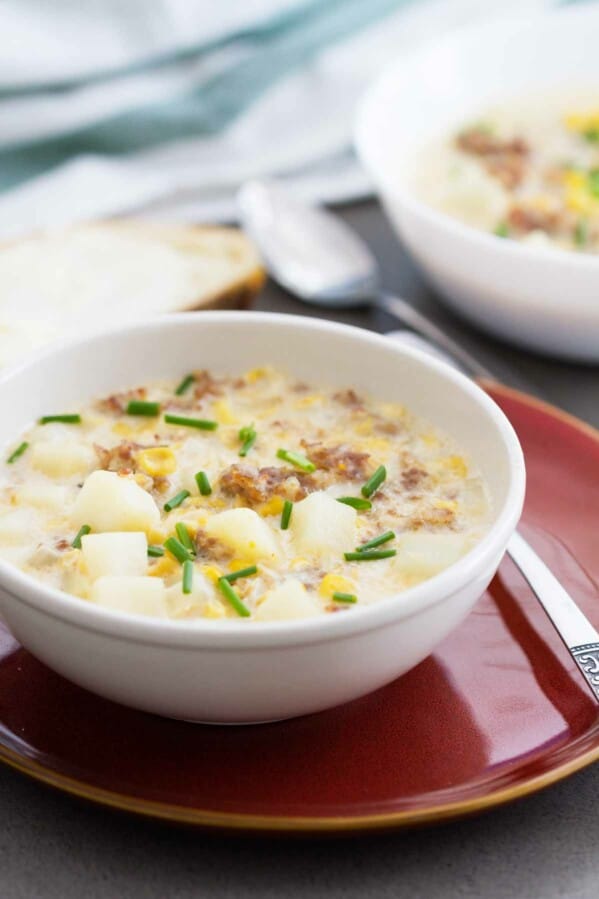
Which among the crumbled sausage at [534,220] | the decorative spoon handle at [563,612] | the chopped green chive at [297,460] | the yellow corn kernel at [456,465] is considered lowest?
the crumbled sausage at [534,220]

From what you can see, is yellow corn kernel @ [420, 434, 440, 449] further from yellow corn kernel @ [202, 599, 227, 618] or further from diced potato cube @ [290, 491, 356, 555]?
yellow corn kernel @ [202, 599, 227, 618]

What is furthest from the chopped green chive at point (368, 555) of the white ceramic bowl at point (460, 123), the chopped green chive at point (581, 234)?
the chopped green chive at point (581, 234)

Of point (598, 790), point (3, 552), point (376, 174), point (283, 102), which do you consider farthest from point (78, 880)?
point (283, 102)

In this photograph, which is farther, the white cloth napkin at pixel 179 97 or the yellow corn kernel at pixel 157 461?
the white cloth napkin at pixel 179 97

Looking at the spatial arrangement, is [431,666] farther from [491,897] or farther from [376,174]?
[376,174]

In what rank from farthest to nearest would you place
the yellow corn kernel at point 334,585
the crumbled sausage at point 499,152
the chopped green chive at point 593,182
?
the crumbled sausage at point 499,152 → the chopped green chive at point 593,182 → the yellow corn kernel at point 334,585

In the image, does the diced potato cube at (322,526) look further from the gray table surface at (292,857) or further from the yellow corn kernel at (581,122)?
the yellow corn kernel at (581,122)

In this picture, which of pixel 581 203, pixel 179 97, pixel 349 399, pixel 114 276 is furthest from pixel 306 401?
pixel 179 97
